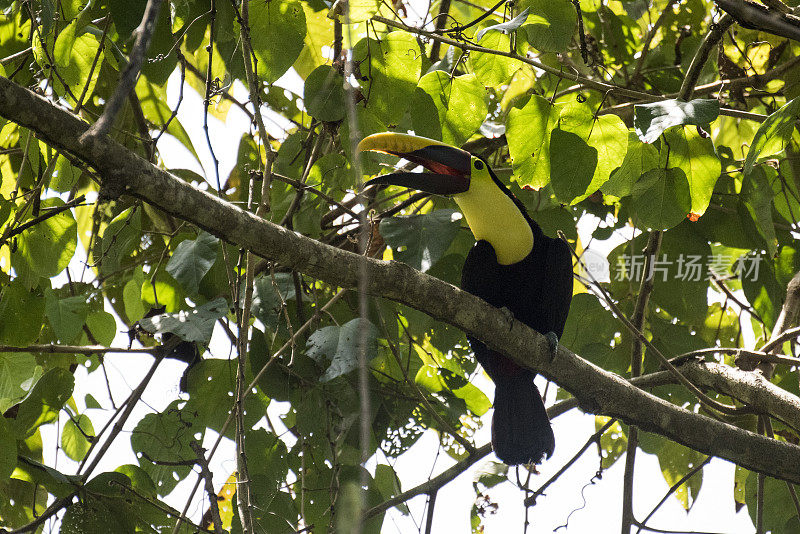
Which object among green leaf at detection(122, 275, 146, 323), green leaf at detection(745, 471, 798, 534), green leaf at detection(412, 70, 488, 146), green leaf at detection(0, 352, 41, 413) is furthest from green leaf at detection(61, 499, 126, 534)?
green leaf at detection(745, 471, 798, 534)

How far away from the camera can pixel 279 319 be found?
9.57 ft

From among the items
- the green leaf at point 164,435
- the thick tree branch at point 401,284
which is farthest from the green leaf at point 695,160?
the green leaf at point 164,435

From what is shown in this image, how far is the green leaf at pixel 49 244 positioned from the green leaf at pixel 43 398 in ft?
1.24

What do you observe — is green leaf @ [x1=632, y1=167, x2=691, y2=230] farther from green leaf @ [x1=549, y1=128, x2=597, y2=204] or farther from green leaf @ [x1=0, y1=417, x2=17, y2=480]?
green leaf @ [x1=0, y1=417, x2=17, y2=480]

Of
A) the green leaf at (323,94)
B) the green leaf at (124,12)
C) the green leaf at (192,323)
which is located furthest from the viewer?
the green leaf at (323,94)

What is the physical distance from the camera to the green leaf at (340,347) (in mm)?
2523

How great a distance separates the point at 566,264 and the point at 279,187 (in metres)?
1.24

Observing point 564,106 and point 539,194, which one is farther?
point 539,194

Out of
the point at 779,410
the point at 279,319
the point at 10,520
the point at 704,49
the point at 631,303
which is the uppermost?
the point at 704,49

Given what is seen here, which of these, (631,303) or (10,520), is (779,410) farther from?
(10,520)

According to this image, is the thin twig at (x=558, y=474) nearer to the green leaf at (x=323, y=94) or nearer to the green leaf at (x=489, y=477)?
the green leaf at (x=489, y=477)

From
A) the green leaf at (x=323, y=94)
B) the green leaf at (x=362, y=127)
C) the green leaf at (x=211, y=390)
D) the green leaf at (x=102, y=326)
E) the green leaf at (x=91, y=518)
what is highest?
the green leaf at (x=323, y=94)

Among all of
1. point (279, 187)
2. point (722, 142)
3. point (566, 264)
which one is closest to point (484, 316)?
point (566, 264)

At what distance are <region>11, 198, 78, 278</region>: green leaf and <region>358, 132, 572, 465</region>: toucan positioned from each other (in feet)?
4.03
